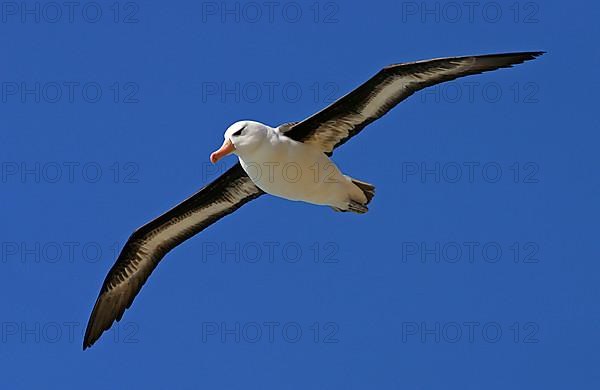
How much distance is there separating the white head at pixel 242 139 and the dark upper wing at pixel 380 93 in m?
0.63

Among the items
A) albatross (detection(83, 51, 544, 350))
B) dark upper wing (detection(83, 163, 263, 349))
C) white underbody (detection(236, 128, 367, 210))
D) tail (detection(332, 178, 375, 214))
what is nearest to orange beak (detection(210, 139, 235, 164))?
albatross (detection(83, 51, 544, 350))

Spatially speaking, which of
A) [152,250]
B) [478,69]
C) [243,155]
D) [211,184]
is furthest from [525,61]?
[152,250]

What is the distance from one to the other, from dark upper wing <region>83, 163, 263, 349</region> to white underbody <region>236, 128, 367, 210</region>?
1939 millimetres

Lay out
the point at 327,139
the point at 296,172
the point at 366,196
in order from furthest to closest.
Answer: the point at 366,196 < the point at 327,139 < the point at 296,172

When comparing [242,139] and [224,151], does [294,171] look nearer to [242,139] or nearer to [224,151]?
[242,139]

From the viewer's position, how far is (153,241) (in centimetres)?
2070

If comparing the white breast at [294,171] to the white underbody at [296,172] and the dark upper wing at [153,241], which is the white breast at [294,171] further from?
the dark upper wing at [153,241]

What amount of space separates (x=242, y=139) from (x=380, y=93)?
2.05 meters

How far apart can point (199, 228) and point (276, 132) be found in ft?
10.6

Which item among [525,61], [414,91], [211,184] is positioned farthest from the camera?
[211,184]

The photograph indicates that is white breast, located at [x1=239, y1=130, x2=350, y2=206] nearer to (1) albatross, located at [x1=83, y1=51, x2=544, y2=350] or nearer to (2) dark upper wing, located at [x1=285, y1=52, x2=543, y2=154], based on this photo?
(1) albatross, located at [x1=83, y1=51, x2=544, y2=350]

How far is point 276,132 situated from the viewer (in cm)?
1795

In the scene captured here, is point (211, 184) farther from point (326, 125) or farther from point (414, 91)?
point (414, 91)

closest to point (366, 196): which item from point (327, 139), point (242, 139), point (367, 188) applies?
point (367, 188)
